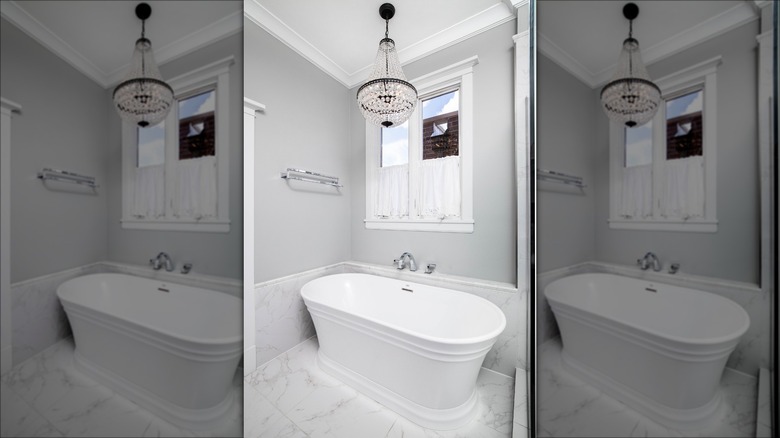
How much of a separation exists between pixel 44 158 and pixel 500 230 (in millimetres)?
885

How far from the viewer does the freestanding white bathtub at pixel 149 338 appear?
9.8 inches

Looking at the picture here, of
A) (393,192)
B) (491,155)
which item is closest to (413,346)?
(393,192)

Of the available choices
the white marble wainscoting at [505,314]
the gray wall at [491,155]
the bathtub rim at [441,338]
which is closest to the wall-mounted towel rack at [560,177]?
the gray wall at [491,155]

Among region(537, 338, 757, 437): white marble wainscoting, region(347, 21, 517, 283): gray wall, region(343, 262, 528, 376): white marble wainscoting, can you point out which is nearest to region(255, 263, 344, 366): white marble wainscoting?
region(343, 262, 528, 376): white marble wainscoting

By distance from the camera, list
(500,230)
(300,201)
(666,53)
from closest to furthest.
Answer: (666,53)
(500,230)
(300,201)

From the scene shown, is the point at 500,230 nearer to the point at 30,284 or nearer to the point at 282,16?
the point at 30,284

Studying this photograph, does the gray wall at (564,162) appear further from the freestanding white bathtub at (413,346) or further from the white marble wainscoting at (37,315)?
the freestanding white bathtub at (413,346)

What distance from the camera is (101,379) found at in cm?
26

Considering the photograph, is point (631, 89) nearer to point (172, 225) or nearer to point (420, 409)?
point (172, 225)

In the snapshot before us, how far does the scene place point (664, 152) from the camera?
16 cm

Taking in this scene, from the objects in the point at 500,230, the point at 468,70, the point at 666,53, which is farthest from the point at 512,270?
the point at 666,53

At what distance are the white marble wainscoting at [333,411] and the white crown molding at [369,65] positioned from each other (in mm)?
1148

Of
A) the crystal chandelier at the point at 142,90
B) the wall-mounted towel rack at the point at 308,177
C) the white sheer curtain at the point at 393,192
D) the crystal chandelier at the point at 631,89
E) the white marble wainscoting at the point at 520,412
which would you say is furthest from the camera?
the wall-mounted towel rack at the point at 308,177

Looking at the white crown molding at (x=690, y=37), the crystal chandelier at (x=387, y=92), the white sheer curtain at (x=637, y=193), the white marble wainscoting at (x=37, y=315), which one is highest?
the crystal chandelier at (x=387, y=92)
